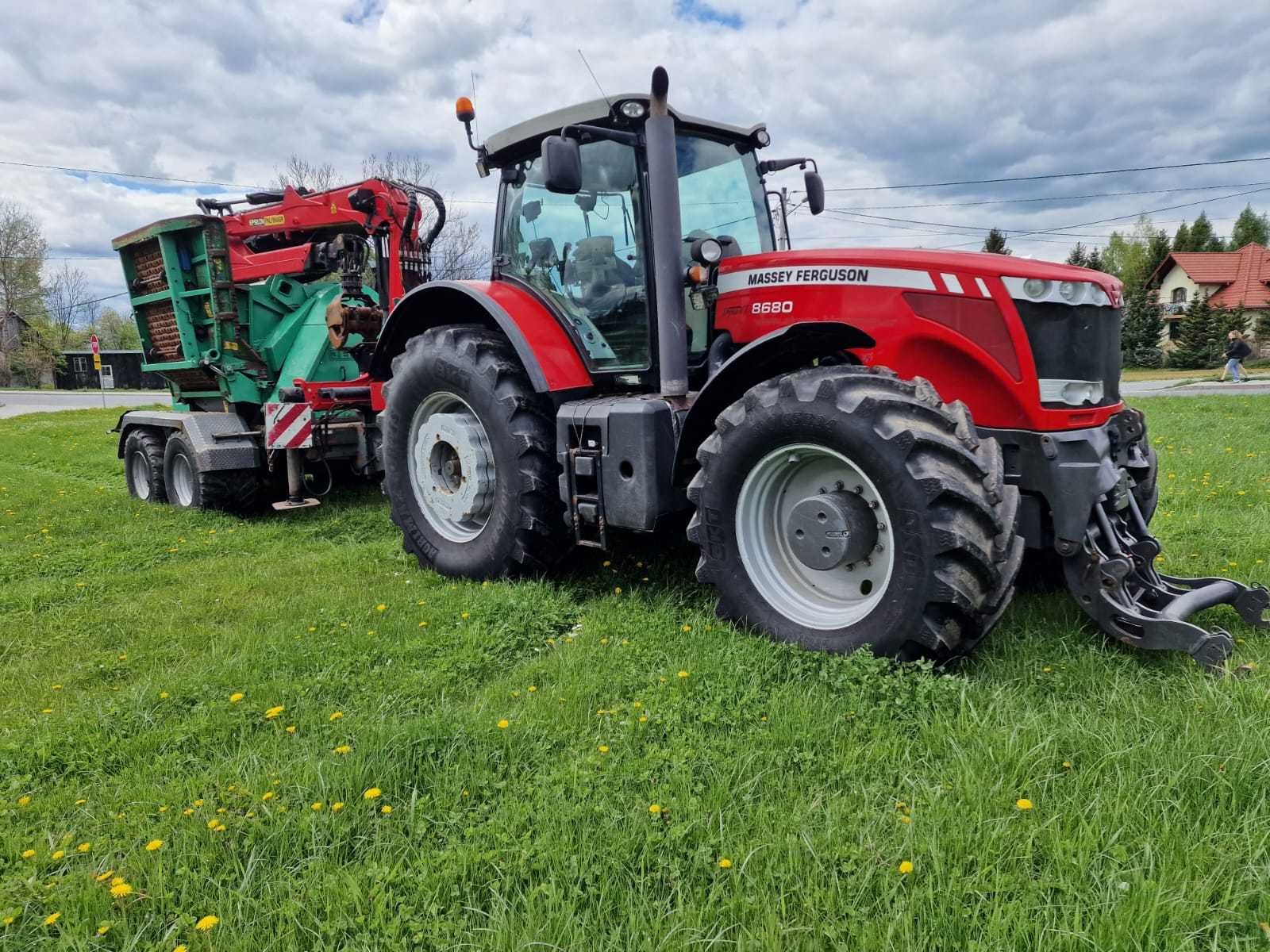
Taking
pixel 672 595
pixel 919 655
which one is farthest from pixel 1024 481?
pixel 672 595

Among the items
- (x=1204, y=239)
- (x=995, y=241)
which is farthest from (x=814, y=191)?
(x=1204, y=239)

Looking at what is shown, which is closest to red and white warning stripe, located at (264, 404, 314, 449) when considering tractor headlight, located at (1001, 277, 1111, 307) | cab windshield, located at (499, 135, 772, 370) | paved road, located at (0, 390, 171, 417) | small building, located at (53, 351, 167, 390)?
cab windshield, located at (499, 135, 772, 370)

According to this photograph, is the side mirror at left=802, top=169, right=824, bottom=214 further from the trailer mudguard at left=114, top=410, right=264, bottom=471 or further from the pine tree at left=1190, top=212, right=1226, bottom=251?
the pine tree at left=1190, top=212, right=1226, bottom=251

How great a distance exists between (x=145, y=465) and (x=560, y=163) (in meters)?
6.32

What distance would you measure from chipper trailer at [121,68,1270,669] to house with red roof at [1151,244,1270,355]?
145 ft

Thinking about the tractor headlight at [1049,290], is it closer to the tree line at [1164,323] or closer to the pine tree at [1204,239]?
the tree line at [1164,323]

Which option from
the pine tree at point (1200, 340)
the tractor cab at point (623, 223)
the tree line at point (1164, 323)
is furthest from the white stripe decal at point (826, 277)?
the pine tree at point (1200, 340)

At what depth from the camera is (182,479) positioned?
7.51 meters

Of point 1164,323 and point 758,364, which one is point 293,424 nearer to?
point 758,364

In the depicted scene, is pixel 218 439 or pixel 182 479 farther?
pixel 182 479

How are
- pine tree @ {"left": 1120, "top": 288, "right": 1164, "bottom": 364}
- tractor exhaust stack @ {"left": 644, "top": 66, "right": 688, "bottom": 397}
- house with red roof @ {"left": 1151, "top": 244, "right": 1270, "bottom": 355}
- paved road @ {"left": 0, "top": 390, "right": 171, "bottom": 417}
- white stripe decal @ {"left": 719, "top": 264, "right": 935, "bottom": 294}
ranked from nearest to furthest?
white stripe decal @ {"left": 719, "top": 264, "right": 935, "bottom": 294} → tractor exhaust stack @ {"left": 644, "top": 66, "right": 688, "bottom": 397} → paved road @ {"left": 0, "top": 390, "right": 171, "bottom": 417} → pine tree @ {"left": 1120, "top": 288, "right": 1164, "bottom": 364} → house with red roof @ {"left": 1151, "top": 244, "right": 1270, "bottom": 355}

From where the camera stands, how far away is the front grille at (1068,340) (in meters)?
3.19

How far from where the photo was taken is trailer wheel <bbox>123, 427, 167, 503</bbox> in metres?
7.62

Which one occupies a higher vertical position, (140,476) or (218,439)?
(218,439)
